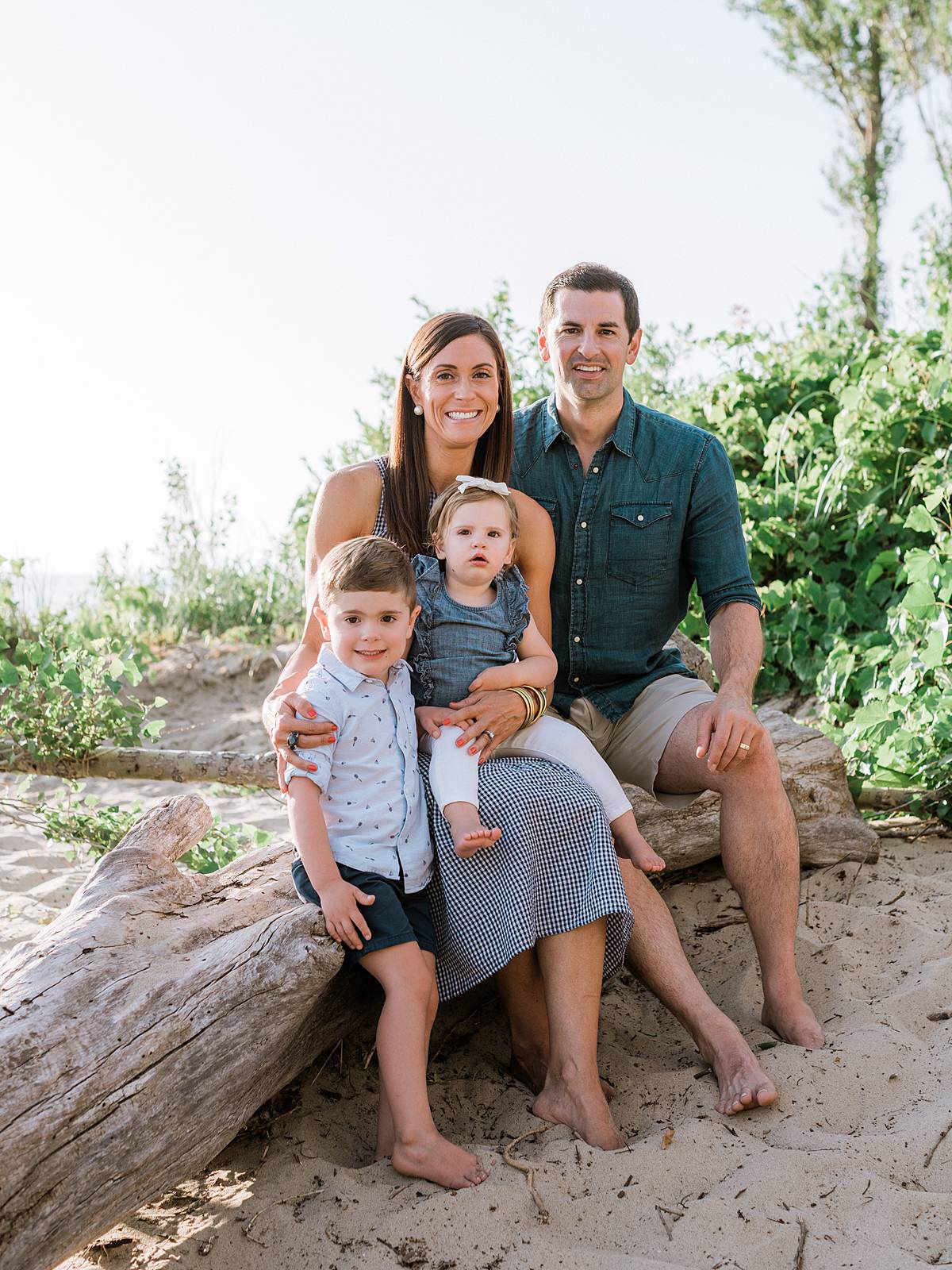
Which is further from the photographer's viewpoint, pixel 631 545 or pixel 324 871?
pixel 631 545

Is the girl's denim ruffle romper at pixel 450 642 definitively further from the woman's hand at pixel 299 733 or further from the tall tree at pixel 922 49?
the tall tree at pixel 922 49

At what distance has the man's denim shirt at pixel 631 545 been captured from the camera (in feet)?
11.1

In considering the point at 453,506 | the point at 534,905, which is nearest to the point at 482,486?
the point at 453,506

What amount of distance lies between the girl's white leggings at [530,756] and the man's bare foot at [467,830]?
0.02m

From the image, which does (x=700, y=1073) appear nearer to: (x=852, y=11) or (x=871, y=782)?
(x=871, y=782)

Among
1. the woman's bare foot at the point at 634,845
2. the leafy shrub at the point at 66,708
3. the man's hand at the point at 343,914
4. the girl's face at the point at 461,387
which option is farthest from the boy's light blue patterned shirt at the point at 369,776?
the leafy shrub at the point at 66,708

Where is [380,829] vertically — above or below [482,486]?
below

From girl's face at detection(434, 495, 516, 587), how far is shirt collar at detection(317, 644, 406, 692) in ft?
1.13

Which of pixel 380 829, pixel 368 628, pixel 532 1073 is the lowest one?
pixel 532 1073

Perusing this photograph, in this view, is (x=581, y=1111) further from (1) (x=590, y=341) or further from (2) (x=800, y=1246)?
(1) (x=590, y=341)

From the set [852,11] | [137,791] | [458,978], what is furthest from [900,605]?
[852,11]

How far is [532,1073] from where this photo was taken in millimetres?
2664

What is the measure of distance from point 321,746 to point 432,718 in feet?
1.07

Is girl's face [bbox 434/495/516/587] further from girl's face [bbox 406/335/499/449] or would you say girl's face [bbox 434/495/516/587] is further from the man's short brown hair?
the man's short brown hair
